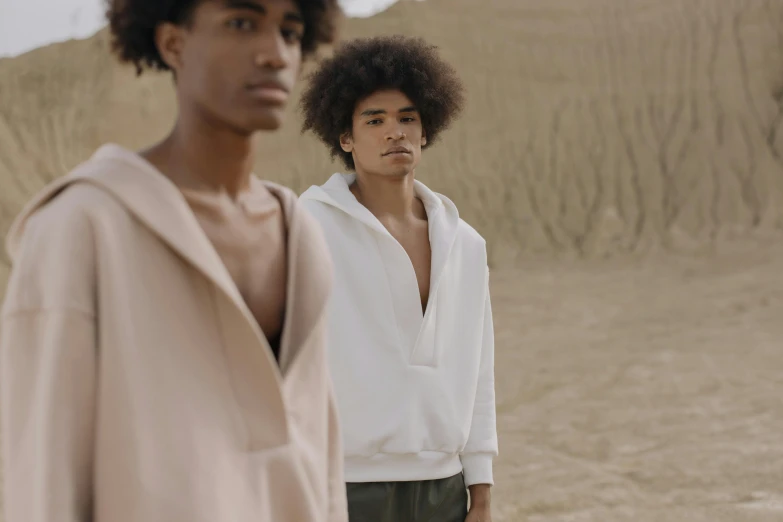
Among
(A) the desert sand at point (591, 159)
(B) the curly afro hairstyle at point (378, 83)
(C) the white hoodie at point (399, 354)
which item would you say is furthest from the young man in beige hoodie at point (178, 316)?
(A) the desert sand at point (591, 159)

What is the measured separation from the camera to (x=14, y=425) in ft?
3.07

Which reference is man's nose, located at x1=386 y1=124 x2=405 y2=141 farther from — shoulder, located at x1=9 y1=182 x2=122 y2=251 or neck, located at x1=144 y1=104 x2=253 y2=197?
shoulder, located at x1=9 y1=182 x2=122 y2=251

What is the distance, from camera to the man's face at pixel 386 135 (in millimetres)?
2104

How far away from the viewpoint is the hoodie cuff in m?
2.07

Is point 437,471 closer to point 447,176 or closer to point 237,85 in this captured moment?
point 237,85

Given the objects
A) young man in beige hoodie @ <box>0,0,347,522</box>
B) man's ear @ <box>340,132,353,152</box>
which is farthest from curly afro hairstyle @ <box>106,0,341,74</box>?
man's ear @ <box>340,132,353,152</box>

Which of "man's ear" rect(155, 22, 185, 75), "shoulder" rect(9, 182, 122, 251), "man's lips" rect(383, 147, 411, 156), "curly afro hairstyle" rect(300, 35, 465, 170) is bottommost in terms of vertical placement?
"shoulder" rect(9, 182, 122, 251)

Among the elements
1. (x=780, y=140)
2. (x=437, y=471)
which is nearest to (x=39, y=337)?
(x=437, y=471)

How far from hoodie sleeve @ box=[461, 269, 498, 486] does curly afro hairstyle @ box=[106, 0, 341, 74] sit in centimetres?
98

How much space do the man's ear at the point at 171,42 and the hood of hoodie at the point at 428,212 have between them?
94 centimetres

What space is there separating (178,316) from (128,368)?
82 millimetres

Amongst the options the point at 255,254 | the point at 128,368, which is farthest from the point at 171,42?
the point at 128,368

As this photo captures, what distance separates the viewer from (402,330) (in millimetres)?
1960

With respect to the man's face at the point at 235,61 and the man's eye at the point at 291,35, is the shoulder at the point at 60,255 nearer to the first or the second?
the man's face at the point at 235,61
